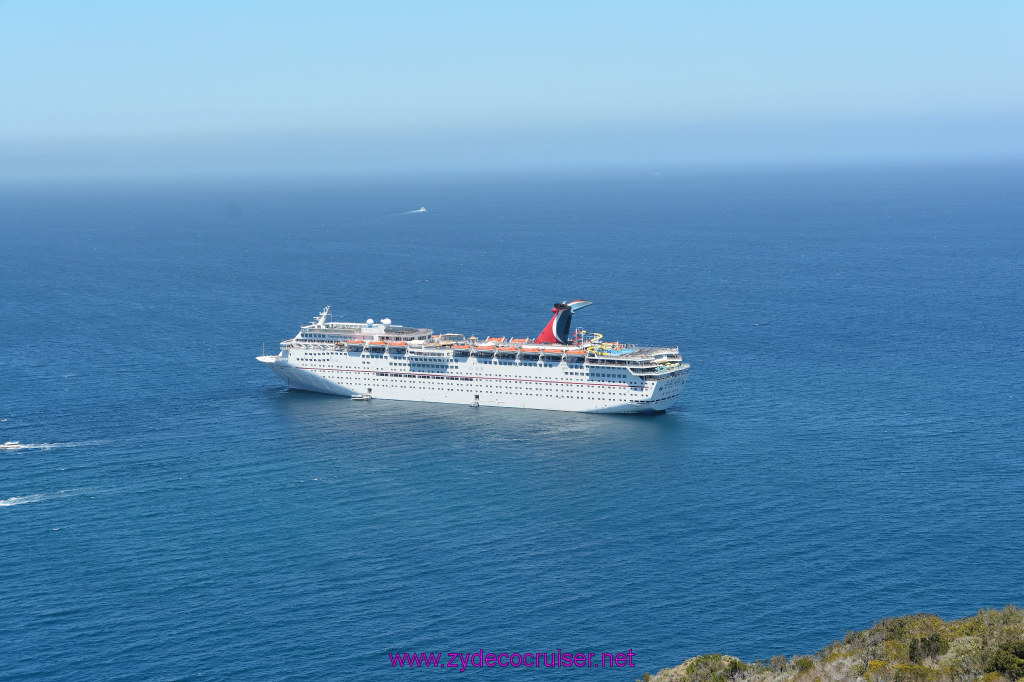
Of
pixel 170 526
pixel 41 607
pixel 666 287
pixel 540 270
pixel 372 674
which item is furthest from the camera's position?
pixel 540 270

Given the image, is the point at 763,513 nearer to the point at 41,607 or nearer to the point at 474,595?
the point at 474,595

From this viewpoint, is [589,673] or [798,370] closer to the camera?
[589,673]

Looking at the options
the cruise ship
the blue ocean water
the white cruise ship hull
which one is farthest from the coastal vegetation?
the cruise ship

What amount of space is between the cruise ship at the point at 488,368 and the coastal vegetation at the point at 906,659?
164 feet

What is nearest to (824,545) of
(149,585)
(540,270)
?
(149,585)

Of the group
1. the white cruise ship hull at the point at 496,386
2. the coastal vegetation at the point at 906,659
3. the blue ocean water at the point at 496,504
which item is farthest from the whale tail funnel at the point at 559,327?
the coastal vegetation at the point at 906,659

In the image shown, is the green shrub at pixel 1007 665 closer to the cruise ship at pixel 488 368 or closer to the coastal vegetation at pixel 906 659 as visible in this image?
the coastal vegetation at pixel 906 659

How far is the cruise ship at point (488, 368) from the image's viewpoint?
99.2 meters

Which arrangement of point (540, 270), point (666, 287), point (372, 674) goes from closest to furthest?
1. point (372, 674)
2. point (666, 287)
3. point (540, 270)

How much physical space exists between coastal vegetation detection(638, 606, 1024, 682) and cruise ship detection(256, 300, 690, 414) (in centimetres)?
4986

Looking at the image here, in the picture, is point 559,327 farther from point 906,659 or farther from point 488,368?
point 906,659

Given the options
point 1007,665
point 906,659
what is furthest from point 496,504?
point 1007,665

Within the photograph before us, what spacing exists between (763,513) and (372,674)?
1183 inches

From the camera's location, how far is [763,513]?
71562 mm
